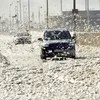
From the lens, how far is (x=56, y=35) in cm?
2603

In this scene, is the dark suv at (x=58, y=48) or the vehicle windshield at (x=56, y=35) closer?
the dark suv at (x=58, y=48)

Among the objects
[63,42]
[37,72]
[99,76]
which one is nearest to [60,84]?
[99,76]

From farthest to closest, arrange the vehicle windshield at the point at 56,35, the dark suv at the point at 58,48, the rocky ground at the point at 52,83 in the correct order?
the vehicle windshield at the point at 56,35 → the dark suv at the point at 58,48 → the rocky ground at the point at 52,83

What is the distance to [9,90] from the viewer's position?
12047 millimetres

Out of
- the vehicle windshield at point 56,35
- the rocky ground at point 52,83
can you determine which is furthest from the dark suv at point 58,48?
the rocky ground at point 52,83

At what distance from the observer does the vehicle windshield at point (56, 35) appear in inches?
1019

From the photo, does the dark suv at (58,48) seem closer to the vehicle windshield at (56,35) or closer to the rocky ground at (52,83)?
the vehicle windshield at (56,35)

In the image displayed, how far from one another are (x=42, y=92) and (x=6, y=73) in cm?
353

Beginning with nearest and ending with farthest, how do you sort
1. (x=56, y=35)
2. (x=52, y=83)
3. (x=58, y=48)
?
(x=52, y=83), (x=58, y=48), (x=56, y=35)

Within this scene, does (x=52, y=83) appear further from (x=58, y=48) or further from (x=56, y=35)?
(x=56, y=35)

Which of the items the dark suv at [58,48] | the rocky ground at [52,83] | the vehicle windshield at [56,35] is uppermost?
the vehicle windshield at [56,35]

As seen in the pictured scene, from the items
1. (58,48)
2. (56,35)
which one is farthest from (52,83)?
(56,35)

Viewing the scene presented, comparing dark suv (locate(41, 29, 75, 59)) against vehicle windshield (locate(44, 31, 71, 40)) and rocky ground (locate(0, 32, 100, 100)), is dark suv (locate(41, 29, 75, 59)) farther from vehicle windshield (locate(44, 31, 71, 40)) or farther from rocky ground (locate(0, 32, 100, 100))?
rocky ground (locate(0, 32, 100, 100))

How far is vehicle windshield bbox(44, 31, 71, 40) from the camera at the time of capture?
84.9 feet
